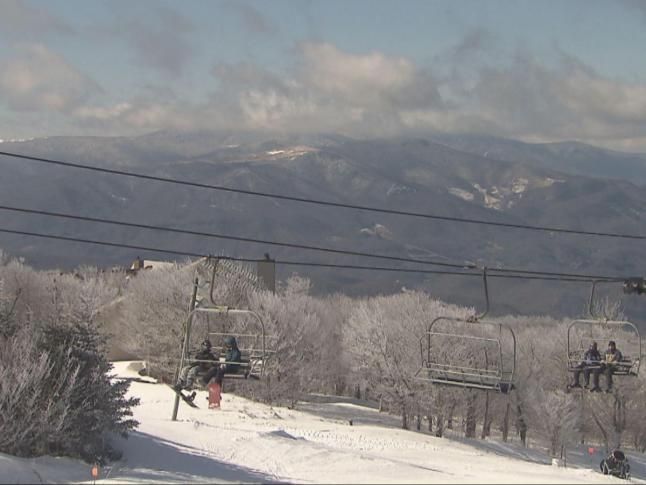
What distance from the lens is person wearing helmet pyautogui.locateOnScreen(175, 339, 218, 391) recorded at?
35.5m

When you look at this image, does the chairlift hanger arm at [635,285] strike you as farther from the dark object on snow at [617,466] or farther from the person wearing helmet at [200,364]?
the person wearing helmet at [200,364]

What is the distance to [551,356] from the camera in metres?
96.2

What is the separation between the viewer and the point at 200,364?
3625cm

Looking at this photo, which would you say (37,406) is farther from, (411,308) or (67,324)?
(411,308)

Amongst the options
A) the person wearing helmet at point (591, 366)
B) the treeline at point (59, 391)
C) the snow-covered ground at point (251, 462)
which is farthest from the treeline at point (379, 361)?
the treeline at point (59, 391)

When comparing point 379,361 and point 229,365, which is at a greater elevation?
point 379,361

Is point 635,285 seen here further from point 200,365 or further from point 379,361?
point 379,361

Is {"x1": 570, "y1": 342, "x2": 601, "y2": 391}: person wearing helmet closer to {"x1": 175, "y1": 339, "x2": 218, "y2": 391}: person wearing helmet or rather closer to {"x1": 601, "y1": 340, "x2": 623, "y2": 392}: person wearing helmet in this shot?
{"x1": 601, "y1": 340, "x2": 623, "y2": 392}: person wearing helmet

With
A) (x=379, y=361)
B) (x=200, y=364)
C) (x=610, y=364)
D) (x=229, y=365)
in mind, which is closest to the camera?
(x=610, y=364)

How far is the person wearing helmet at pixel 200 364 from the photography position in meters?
35.5

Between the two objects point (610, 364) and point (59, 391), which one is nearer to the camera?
point (59, 391)

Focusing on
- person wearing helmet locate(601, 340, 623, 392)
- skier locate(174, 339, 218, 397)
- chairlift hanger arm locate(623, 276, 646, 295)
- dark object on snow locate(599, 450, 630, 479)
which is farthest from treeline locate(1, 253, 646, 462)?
chairlift hanger arm locate(623, 276, 646, 295)

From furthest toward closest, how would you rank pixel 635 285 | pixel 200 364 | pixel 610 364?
pixel 200 364
pixel 610 364
pixel 635 285

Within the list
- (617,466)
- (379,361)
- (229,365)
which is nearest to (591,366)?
(617,466)
